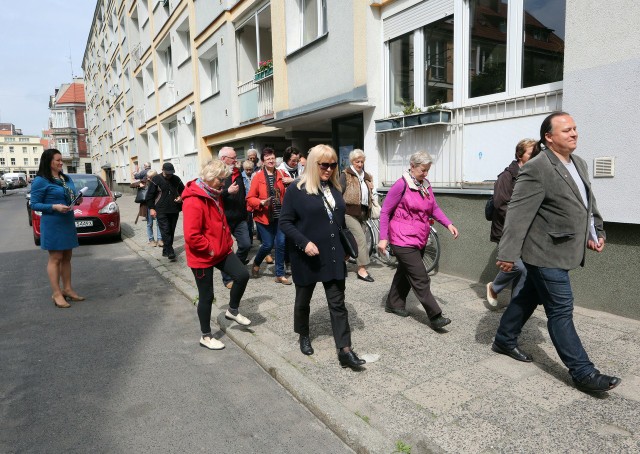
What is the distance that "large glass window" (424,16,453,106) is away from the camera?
22.1 feet

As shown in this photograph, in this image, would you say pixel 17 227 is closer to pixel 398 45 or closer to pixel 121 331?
pixel 121 331

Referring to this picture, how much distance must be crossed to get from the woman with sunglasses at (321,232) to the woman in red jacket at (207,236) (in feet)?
2.69

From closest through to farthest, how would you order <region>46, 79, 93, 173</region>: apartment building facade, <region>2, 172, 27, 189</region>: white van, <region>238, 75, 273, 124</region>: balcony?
<region>238, 75, 273, 124</region>: balcony
<region>2, 172, 27, 189</region>: white van
<region>46, 79, 93, 173</region>: apartment building facade

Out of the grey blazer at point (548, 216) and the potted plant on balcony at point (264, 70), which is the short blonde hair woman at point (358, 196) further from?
the potted plant on balcony at point (264, 70)

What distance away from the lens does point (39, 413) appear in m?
3.15

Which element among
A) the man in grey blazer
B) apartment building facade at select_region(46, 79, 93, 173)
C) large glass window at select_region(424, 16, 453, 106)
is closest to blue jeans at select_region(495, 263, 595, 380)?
the man in grey blazer

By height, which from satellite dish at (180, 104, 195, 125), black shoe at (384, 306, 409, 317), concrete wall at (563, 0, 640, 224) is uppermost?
satellite dish at (180, 104, 195, 125)

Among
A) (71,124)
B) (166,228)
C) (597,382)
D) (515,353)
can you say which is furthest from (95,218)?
(71,124)

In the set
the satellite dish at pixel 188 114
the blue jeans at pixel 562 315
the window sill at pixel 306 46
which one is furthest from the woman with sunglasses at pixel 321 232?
the satellite dish at pixel 188 114

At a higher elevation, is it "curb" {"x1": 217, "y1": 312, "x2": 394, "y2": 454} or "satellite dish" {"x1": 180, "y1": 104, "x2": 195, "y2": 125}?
"satellite dish" {"x1": 180, "y1": 104, "x2": 195, "y2": 125}

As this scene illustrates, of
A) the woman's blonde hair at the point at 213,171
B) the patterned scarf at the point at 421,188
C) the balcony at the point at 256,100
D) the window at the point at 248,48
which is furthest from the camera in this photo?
the window at the point at 248,48

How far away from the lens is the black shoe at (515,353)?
12.0 feet

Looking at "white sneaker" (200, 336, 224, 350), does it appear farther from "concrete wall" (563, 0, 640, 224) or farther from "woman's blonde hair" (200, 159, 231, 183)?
"concrete wall" (563, 0, 640, 224)

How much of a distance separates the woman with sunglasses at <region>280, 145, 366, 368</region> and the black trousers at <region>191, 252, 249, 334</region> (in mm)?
866
